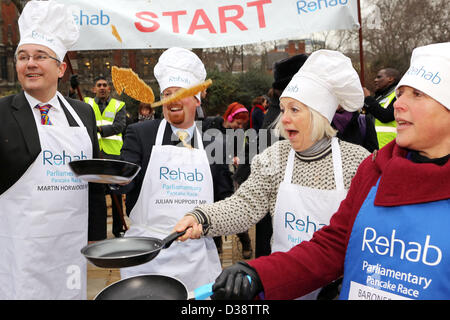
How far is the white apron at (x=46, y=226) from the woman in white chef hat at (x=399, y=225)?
50.6 inches

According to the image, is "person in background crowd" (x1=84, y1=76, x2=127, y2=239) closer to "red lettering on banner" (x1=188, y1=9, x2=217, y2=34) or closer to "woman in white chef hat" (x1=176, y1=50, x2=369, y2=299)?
"red lettering on banner" (x1=188, y1=9, x2=217, y2=34)

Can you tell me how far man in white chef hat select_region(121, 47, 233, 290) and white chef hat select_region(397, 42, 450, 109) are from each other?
136 centimetres

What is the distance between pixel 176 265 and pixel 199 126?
0.99 meters

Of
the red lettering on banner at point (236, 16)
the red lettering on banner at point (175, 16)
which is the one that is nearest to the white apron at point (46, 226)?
the red lettering on banner at point (175, 16)

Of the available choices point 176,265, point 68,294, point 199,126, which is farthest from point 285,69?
point 68,294

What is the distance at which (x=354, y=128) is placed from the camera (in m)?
2.79

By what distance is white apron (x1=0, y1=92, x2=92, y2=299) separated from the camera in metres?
1.98

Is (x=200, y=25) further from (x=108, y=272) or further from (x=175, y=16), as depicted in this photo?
(x=108, y=272)

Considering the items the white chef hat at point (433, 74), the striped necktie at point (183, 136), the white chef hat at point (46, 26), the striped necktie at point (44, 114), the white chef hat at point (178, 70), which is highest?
the white chef hat at point (46, 26)

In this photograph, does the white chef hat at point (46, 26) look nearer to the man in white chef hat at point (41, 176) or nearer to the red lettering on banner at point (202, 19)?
the man in white chef hat at point (41, 176)

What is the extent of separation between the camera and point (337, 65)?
1.74m

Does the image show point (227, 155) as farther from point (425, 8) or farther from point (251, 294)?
point (425, 8)

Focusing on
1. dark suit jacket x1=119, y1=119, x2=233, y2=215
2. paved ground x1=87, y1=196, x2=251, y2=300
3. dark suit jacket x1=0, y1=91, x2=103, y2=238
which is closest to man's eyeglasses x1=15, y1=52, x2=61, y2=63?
dark suit jacket x1=0, y1=91, x2=103, y2=238

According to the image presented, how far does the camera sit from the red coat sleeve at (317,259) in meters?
1.38
